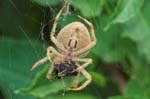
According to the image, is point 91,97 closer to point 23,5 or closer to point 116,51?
point 116,51

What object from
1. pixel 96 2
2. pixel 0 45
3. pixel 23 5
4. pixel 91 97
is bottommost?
pixel 91 97

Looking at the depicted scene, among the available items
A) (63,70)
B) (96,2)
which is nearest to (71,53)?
(63,70)

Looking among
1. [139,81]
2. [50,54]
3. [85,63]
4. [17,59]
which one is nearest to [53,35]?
[50,54]

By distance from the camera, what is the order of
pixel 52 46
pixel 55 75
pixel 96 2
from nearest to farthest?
pixel 96 2, pixel 55 75, pixel 52 46

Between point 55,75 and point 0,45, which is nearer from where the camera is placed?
point 55,75

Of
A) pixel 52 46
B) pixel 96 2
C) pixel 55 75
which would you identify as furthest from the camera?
pixel 52 46

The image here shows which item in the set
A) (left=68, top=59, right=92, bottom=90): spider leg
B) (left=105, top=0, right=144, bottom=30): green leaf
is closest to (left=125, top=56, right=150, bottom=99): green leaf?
(left=68, top=59, right=92, bottom=90): spider leg

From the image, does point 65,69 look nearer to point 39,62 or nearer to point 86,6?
point 39,62
